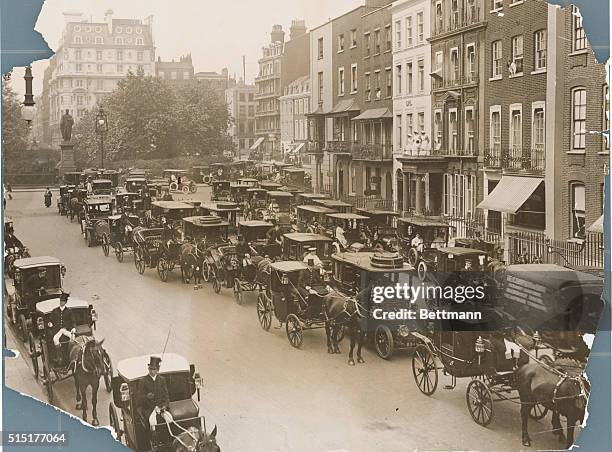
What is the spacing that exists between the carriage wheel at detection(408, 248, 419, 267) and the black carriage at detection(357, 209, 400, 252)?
0.46ft

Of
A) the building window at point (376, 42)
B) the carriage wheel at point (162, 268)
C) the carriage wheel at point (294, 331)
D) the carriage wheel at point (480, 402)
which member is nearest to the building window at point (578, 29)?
the building window at point (376, 42)

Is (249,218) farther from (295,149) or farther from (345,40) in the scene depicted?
(345,40)

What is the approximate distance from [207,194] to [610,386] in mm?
3452

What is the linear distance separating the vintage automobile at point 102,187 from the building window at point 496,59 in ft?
10.3

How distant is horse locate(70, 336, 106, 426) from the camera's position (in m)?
5.70

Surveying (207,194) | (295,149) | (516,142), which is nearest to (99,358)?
(207,194)

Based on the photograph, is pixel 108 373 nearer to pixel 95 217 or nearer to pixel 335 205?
pixel 95 217

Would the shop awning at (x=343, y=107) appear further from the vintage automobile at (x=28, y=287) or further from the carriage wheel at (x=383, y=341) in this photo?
the vintage automobile at (x=28, y=287)

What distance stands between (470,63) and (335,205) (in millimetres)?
1539

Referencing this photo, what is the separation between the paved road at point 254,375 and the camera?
5801 millimetres

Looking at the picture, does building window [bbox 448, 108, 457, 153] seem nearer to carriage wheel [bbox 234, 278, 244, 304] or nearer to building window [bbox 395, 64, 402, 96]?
building window [bbox 395, 64, 402, 96]

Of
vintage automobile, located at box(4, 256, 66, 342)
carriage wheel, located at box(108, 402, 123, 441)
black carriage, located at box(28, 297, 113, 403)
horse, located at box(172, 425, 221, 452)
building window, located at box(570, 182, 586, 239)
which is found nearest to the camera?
horse, located at box(172, 425, 221, 452)

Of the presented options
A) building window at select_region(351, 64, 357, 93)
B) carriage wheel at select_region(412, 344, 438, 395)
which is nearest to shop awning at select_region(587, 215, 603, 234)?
carriage wheel at select_region(412, 344, 438, 395)

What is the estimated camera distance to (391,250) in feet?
20.6
